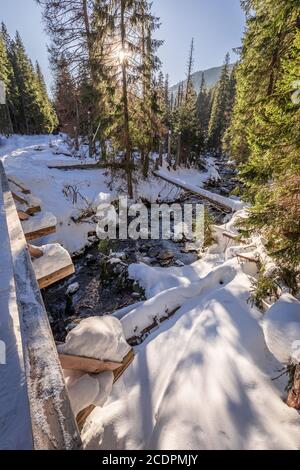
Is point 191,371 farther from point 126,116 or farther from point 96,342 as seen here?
point 126,116

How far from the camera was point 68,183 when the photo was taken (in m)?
10.4

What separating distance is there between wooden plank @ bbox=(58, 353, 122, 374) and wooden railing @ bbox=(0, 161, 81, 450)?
0.79 ft

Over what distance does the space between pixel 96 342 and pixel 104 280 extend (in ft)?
17.1

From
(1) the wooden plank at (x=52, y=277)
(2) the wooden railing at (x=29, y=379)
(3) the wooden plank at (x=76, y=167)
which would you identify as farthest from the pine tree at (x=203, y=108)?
(2) the wooden railing at (x=29, y=379)

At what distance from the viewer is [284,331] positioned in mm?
2279

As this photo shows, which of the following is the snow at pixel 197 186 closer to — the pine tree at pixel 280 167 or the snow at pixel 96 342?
the pine tree at pixel 280 167

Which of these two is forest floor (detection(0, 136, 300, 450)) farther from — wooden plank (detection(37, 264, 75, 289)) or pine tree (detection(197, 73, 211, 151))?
pine tree (detection(197, 73, 211, 151))

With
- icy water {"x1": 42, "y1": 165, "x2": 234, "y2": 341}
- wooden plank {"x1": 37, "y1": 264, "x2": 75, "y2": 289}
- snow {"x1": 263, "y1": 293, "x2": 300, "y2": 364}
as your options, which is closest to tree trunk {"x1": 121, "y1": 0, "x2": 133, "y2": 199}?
icy water {"x1": 42, "y1": 165, "x2": 234, "y2": 341}

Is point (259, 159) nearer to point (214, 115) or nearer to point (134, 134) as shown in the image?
point (134, 134)

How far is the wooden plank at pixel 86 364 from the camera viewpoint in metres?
1.60

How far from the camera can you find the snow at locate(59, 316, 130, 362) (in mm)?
1617

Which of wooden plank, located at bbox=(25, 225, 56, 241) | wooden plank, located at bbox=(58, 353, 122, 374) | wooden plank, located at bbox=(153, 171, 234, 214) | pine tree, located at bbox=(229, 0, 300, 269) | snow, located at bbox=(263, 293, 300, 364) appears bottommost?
wooden plank, located at bbox=(153, 171, 234, 214)

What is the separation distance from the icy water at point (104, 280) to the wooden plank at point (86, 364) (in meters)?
3.63

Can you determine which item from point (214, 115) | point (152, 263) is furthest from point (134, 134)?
point (214, 115)
